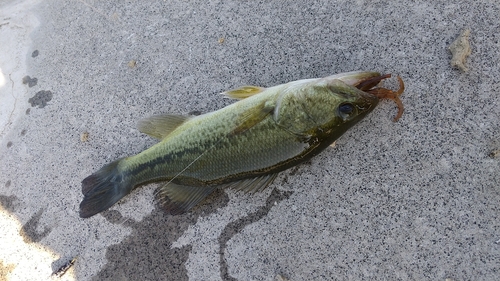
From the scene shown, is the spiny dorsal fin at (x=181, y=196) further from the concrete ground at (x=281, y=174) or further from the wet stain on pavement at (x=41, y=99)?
the wet stain on pavement at (x=41, y=99)

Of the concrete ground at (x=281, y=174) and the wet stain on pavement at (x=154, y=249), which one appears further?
the wet stain on pavement at (x=154, y=249)

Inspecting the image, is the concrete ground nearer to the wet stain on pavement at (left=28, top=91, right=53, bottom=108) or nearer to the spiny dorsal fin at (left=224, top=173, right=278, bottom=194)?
the wet stain on pavement at (left=28, top=91, right=53, bottom=108)

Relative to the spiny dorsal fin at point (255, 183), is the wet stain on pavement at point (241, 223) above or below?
below

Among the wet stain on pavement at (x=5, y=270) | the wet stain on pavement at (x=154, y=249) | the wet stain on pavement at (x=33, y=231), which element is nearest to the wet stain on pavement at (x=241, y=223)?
the wet stain on pavement at (x=154, y=249)

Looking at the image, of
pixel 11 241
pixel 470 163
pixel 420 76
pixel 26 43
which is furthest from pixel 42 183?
pixel 470 163

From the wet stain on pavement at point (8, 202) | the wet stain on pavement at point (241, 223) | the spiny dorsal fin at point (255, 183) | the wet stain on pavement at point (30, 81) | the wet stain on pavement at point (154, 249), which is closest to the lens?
the spiny dorsal fin at point (255, 183)

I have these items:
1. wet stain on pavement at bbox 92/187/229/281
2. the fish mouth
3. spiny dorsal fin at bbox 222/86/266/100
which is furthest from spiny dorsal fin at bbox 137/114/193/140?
the fish mouth

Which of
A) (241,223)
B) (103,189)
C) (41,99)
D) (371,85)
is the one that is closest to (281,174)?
(241,223)
